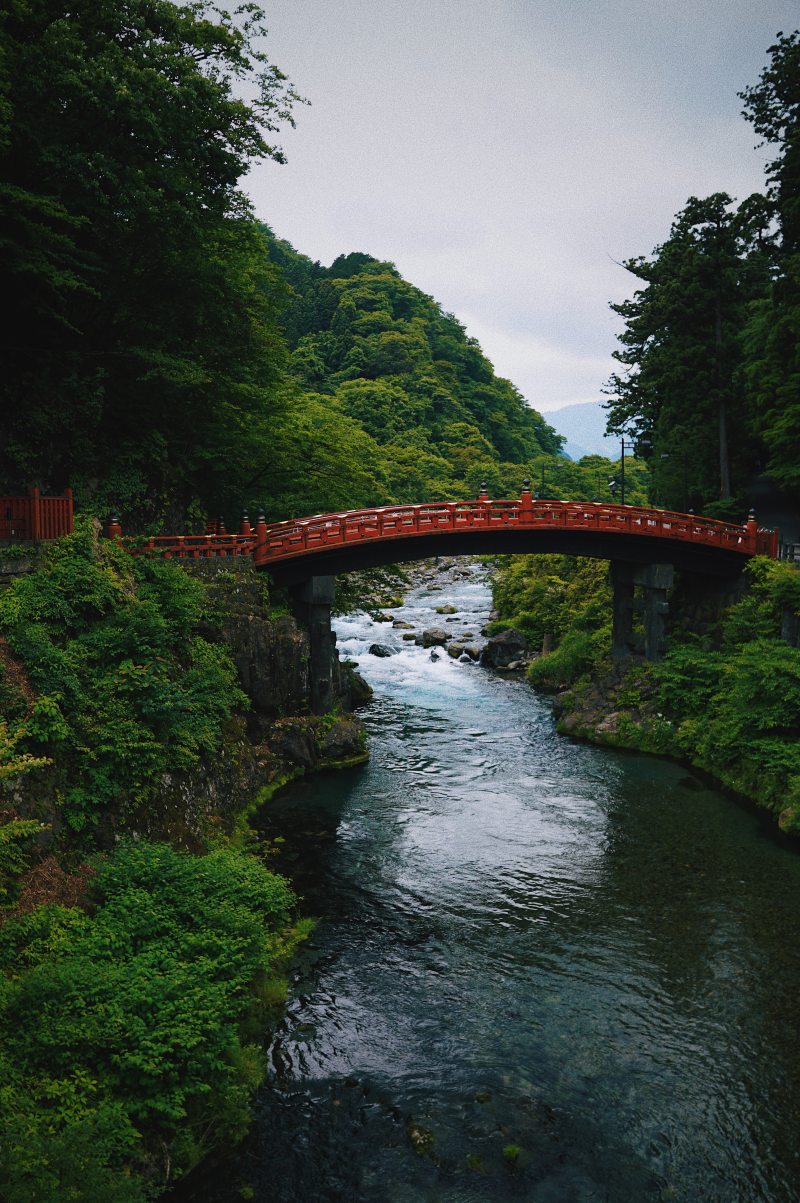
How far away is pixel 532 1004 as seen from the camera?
13.0 meters

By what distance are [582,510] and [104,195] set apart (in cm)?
1899

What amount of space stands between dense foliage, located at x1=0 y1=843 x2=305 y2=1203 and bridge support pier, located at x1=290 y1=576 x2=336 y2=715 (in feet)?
42.3

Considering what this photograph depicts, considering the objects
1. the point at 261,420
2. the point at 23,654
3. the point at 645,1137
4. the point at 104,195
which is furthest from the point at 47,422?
the point at 645,1137

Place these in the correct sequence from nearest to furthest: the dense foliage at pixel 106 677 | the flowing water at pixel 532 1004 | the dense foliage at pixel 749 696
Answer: the flowing water at pixel 532 1004, the dense foliage at pixel 106 677, the dense foliage at pixel 749 696

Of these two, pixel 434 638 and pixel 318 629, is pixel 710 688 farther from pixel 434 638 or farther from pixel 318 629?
pixel 434 638

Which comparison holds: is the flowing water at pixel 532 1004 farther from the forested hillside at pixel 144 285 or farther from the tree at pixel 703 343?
the tree at pixel 703 343

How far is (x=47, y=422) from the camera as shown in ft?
75.5

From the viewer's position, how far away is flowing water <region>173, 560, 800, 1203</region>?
982 centimetres

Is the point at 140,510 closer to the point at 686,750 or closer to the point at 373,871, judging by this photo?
the point at 373,871

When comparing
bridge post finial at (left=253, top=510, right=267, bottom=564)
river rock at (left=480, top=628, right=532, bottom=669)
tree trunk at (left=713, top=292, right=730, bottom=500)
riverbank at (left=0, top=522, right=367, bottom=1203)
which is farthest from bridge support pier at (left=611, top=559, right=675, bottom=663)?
riverbank at (left=0, top=522, right=367, bottom=1203)

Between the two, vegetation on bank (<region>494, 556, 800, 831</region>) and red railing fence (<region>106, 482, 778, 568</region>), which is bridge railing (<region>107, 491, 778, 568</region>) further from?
vegetation on bank (<region>494, 556, 800, 831</region>)

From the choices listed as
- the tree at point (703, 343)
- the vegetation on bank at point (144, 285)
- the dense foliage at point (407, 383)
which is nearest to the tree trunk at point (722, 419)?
the tree at point (703, 343)

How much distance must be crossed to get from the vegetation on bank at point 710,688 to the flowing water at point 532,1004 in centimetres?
165

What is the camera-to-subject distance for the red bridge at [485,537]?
2581cm
